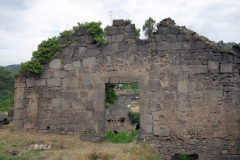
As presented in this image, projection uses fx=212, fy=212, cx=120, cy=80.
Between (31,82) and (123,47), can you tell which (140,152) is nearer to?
(123,47)

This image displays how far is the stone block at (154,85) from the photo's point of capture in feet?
24.9

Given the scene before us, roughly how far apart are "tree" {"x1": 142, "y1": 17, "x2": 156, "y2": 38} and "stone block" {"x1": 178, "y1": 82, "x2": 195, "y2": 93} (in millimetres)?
2214

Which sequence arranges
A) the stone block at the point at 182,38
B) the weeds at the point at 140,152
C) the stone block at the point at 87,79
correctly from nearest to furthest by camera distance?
1. the weeds at the point at 140,152
2. the stone block at the point at 182,38
3. the stone block at the point at 87,79

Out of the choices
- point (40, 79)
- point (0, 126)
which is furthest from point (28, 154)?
point (0, 126)

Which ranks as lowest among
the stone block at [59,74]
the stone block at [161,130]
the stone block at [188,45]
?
the stone block at [161,130]

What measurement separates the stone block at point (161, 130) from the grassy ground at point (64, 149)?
627 millimetres

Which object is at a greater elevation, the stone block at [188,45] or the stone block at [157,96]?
the stone block at [188,45]

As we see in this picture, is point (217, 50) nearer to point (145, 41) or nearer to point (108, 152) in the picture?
point (145, 41)

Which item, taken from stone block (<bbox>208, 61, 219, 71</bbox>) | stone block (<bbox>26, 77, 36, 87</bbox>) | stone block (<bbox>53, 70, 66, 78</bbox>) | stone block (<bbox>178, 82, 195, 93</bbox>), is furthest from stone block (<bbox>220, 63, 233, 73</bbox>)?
stone block (<bbox>26, 77, 36, 87</bbox>)

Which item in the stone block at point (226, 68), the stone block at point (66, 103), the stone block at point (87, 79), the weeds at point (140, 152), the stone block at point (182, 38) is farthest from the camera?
the stone block at point (66, 103)

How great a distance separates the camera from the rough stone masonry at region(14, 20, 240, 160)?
7.25 metres

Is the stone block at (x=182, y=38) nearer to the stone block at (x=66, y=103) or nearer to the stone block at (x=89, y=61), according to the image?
the stone block at (x=89, y=61)

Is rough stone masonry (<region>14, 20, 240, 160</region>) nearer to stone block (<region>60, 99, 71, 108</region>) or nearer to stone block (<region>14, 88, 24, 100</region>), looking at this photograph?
stone block (<region>60, 99, 71, 108</region>)

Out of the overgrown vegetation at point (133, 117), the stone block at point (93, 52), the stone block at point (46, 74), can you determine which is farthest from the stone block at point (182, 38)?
the overgrown vegetation at point (133, 117)
